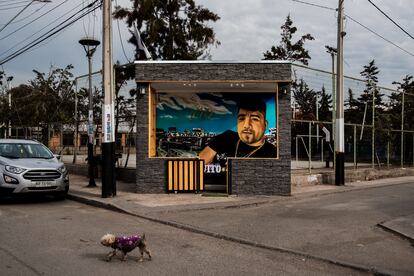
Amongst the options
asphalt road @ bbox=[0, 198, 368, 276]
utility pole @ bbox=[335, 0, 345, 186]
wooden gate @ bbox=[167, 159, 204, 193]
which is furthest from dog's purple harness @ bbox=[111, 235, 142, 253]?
utility pole @ bbox=[335, 0, 345, 186]

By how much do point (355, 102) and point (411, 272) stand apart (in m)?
15.1

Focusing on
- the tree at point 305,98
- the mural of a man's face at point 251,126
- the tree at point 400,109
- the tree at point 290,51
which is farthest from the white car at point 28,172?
the tree at point 290,51

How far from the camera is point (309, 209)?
1192 cm

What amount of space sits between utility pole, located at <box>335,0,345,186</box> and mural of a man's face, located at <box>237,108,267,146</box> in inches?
136

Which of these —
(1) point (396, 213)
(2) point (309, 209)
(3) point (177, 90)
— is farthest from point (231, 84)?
(1) point (396, 213)

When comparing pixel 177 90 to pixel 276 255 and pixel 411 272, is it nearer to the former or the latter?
pixel 276 255

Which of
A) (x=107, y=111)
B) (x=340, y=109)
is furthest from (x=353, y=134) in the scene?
(x=107, y=111)

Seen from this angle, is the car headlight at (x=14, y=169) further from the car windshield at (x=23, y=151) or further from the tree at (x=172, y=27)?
the tree at (x=172, y=27)

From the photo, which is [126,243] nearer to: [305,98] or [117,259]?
[117,259]

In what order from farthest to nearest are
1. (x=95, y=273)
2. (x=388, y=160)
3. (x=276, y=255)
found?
(x=388, y=160)
(x=276, y=255)
(x=95, y=273)

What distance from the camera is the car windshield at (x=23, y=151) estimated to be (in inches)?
541

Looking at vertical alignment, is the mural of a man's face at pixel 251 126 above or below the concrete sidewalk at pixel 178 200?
above

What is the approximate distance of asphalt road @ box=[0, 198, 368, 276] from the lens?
650 centimetres

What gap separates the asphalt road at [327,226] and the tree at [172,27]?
51.9 feet
